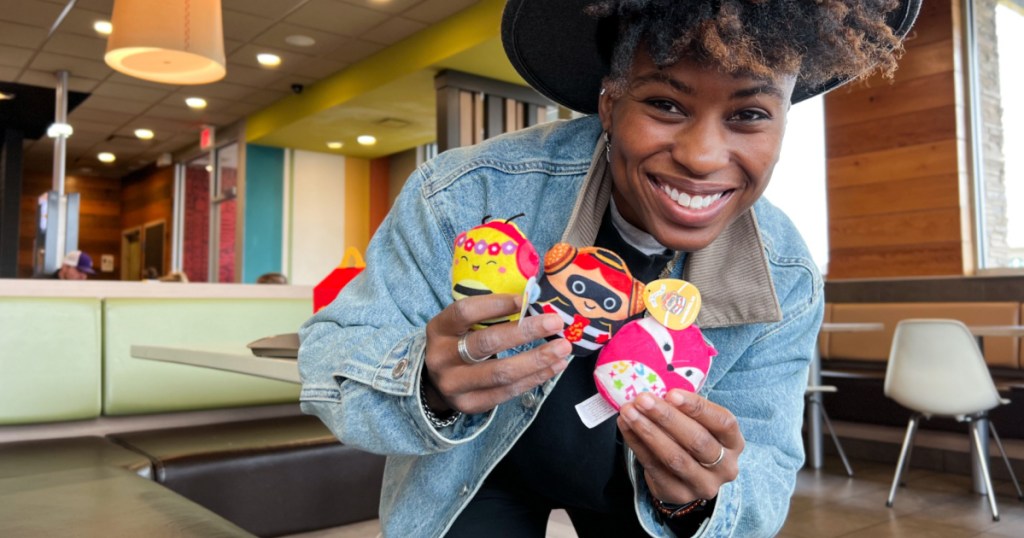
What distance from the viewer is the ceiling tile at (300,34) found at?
7219mm

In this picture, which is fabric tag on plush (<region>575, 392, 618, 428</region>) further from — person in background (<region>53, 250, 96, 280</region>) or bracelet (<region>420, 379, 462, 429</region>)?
person in background (<region>53, 250, 96, 280</region>)

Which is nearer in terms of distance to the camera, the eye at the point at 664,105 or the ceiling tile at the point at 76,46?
the eye at the point at 664,105

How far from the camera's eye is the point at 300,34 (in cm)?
736

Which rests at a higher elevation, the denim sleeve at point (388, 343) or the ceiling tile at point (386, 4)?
the ceiling tile at point (386, 4)

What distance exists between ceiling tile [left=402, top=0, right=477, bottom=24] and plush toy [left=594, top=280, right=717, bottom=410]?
6.20 meters

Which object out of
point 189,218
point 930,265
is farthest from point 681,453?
point 189,218

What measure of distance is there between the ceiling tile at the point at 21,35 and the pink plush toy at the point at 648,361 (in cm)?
792

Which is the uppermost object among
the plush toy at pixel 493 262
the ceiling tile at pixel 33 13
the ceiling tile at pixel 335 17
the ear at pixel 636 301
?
the ceiling tile at pixel 335 17

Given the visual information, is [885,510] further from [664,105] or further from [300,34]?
[300,34]

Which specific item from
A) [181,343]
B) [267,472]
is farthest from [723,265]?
[181,343]

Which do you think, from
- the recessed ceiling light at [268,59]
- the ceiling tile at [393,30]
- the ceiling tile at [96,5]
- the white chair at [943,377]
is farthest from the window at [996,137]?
the ceiling tile at [96,5]

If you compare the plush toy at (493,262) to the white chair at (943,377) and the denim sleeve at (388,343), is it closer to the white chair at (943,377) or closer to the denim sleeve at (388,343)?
the denim sleeve at (388,343)

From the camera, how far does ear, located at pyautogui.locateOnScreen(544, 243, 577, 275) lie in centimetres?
87

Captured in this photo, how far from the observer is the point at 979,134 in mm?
5633
